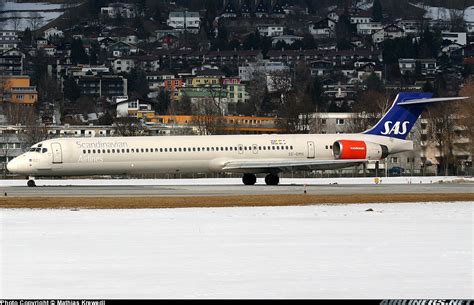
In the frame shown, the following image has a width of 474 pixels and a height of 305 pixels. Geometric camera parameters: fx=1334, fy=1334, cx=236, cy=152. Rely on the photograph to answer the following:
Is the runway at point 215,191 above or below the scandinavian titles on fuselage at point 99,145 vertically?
below

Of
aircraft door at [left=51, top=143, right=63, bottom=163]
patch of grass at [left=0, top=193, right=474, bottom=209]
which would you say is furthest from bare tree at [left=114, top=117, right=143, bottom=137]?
patch of grass at [left=0, top=193, right=474, bottom=209]

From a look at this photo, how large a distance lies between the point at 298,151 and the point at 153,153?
7360 mm

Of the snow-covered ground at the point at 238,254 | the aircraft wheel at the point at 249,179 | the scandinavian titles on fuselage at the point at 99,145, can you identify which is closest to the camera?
the snow-covered ground at the point at 238,254

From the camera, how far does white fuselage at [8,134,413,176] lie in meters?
62.3

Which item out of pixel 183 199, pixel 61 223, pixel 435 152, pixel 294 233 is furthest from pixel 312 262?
pixel 435 152

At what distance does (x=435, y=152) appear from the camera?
133500 millimetres

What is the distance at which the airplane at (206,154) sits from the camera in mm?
62406

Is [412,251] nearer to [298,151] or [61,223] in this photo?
[61,223]

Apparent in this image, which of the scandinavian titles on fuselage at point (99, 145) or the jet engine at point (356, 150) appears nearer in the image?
the scandinavian titles on fuselage at point (99, 145)

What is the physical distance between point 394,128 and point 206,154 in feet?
34.0

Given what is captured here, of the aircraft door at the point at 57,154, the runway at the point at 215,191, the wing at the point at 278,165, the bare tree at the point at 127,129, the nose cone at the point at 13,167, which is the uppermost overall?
the aircraft door at the point at 57,154

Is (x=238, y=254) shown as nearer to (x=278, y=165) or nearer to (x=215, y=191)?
(x=215, y=191)

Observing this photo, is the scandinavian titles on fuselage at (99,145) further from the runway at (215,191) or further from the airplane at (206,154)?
the runway at (215,191)

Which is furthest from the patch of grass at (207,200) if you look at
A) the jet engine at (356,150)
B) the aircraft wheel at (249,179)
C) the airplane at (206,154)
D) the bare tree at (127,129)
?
the bare tree at (127,129)
